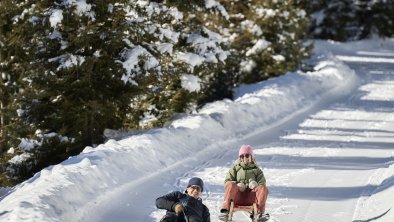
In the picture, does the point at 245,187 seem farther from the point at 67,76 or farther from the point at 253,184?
the point at 67,76

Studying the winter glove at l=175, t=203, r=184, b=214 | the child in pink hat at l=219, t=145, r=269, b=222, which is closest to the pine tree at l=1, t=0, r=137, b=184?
the child in pink hat at l=219, t=145, r=269, b=222

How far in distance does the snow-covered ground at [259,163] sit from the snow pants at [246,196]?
1.31ft

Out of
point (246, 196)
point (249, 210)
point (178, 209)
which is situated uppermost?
point (178, 209)

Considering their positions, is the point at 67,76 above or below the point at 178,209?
above

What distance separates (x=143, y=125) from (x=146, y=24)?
9.94 ft

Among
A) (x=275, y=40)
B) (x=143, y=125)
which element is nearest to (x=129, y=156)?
(x=143, y=125)

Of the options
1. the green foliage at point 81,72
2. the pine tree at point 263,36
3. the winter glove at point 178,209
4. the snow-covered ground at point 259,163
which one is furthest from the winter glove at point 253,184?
the pine tree at point 263,36

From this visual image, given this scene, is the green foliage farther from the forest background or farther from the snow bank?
the snow bank

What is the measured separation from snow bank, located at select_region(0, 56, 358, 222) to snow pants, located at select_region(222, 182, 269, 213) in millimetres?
2261

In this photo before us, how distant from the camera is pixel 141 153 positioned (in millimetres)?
10953

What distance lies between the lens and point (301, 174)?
10.9 m

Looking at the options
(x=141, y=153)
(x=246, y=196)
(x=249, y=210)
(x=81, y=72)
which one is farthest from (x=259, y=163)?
(x=81, y=72)

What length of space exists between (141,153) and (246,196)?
137 inches

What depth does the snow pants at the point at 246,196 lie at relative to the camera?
7840mm
